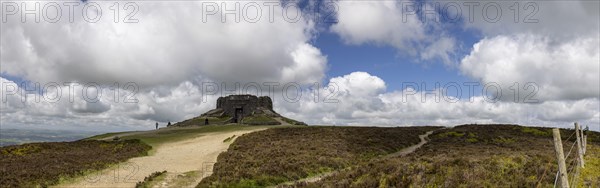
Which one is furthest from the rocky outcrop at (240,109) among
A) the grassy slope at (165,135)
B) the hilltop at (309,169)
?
the hilltop at (309,169)

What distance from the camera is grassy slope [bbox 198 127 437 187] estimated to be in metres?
19.5

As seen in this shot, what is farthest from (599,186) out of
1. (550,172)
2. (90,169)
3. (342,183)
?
(90,169)

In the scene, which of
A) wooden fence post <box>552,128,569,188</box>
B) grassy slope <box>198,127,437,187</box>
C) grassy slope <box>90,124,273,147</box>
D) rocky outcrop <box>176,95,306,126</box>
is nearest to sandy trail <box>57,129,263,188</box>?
grassy slope <box>198,127,437,187</box>

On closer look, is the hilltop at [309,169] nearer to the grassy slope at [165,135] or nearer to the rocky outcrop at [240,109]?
the grassy slope at [165,135]

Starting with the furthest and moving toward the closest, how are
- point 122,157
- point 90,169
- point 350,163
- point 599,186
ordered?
point 122,157 → point 350,163 → point 90,169 → point 599,186

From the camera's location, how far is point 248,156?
90.2ft

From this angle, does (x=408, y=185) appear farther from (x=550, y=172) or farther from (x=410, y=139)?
(x=410, y=139)

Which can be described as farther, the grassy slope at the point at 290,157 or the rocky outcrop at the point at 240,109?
the rocky outcrop at the point at 240,109

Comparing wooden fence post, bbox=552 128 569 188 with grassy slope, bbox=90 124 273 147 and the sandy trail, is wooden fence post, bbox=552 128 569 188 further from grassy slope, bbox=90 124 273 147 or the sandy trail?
grassy slope, bbox=90 124 273 147

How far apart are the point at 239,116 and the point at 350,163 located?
75.0 metres

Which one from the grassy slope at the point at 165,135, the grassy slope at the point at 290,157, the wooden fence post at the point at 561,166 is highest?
the wooden fence post at the point at 561,166

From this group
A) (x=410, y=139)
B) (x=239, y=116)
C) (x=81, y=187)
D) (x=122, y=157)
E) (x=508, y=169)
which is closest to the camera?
(x=508, y=169)

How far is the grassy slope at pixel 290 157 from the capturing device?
1955cm

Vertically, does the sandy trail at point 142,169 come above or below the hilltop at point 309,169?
below
